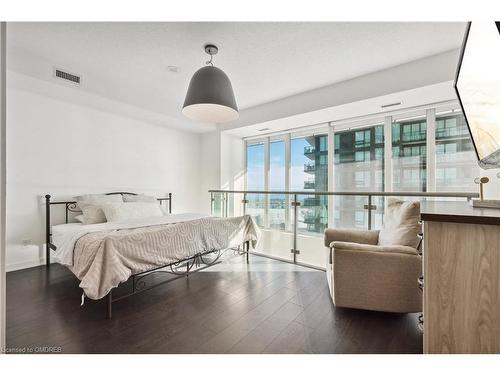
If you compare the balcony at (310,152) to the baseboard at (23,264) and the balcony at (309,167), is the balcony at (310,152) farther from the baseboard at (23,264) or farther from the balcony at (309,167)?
the baseboard at (23,264)

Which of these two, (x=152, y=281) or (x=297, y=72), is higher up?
(x=297, y=72)

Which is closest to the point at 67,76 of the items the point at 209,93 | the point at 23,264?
the point at 209,93

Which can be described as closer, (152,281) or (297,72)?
(152,281)

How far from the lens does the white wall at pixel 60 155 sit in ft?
9.25

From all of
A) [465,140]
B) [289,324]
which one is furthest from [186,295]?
[465,140]

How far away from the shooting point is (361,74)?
2818 mm

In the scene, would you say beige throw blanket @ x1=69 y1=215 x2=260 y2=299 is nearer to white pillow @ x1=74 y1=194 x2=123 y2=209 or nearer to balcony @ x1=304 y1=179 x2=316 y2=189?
white pillow @ x1=74 y1=194 x2=123 y2=209

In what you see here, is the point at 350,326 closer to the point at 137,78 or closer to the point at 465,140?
the point at 465,140

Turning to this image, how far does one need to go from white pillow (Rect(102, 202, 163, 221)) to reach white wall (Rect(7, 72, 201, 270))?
2.62 feet

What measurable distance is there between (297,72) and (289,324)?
2675 mm

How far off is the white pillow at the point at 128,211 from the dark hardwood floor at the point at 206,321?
83cm

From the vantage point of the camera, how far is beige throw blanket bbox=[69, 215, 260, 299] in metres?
1.73

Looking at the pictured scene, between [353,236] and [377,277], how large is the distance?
2.31 ft

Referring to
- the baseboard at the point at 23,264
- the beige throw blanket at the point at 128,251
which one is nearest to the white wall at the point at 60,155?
the baseboard at the point at 23,264
